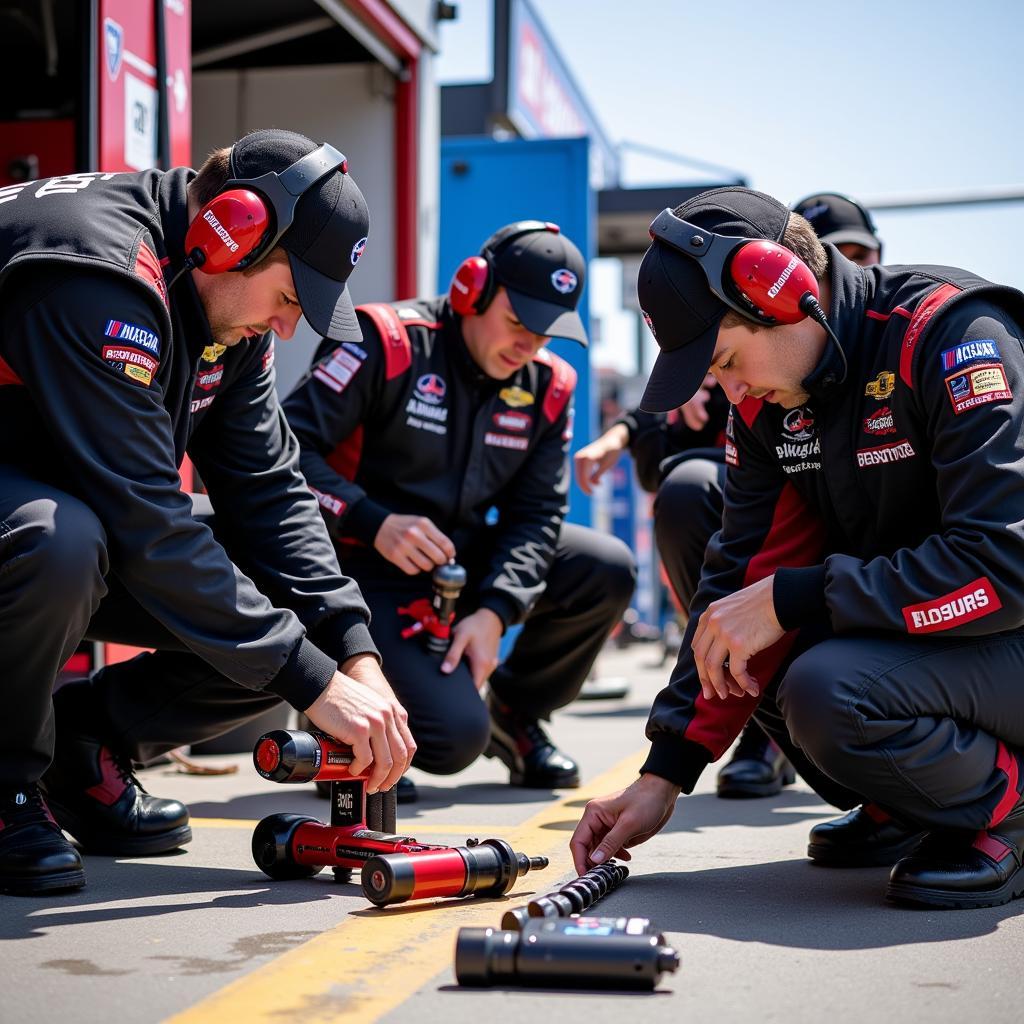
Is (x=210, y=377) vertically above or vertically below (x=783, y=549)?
above

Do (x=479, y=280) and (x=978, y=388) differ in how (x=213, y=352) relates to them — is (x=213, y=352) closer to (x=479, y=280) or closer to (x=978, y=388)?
(x=479, y=280)

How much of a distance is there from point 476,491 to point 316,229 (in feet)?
5.37

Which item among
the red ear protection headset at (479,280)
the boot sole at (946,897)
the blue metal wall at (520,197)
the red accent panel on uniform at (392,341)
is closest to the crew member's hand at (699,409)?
the red ear protection headset at (479,280)

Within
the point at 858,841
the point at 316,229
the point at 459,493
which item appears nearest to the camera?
the point at 316,229

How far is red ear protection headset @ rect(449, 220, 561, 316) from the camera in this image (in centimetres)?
416

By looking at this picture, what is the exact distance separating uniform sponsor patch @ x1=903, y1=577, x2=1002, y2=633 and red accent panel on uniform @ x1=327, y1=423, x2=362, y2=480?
7.07 feet

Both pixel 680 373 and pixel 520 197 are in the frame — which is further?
pixel 520 197

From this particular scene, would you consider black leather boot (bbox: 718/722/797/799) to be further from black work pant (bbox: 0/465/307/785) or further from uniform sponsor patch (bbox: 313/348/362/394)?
black work pant (bbox: 0/465/307/785)

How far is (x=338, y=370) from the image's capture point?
13.3 ft

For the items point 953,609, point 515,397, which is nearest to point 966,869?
point 953,609

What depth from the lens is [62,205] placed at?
8.76 ft

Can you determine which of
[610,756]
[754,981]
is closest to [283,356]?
[610,756]

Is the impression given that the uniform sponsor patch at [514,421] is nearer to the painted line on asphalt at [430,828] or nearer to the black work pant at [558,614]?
the black work pant at [558,614]

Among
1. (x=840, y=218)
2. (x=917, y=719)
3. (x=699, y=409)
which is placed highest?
(x=840, y=218)
